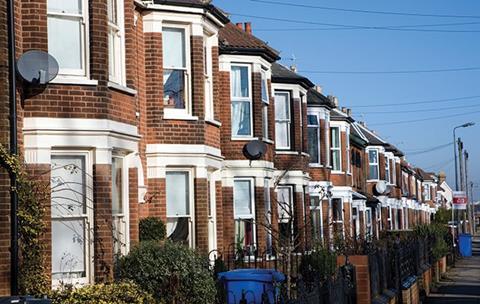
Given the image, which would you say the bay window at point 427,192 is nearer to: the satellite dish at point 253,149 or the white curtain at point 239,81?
the satellite dish at point 253,149

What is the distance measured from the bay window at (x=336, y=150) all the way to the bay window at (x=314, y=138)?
4824 millimetres

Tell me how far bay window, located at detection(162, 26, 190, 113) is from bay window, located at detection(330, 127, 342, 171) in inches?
817

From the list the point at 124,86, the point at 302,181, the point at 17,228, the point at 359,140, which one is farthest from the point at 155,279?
the point at 359,140

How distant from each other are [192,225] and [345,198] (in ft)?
70.7

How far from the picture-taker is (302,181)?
30.2 metres

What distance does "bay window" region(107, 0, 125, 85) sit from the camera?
618 inches

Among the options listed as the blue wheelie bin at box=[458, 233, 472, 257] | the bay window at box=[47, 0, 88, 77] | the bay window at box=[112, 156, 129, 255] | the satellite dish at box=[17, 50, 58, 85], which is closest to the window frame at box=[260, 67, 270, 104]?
the bay window at box=[112, 156, 129, 255]

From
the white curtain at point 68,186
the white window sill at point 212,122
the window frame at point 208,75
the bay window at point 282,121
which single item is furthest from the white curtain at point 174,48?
the bay window at point 282,121

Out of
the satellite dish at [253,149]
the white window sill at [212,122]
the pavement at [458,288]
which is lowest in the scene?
the pavement at [458,288]

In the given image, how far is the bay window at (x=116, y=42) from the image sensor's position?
51.5 feet

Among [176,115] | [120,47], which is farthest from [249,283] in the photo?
[176,115]

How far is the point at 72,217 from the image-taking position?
14555 mm

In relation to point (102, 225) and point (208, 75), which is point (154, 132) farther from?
point (102, 225)

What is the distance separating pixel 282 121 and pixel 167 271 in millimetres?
16548
